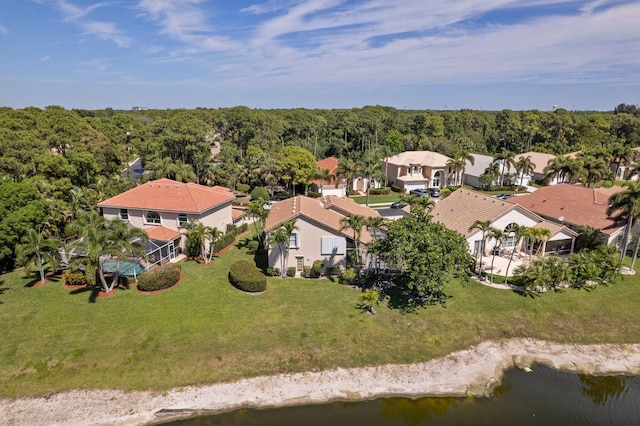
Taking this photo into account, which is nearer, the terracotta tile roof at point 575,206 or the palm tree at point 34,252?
the palm tree at point 34,252

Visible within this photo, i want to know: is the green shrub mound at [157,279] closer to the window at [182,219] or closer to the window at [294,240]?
the window at [182,219]

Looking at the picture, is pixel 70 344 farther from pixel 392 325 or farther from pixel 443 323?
pixel 443 323

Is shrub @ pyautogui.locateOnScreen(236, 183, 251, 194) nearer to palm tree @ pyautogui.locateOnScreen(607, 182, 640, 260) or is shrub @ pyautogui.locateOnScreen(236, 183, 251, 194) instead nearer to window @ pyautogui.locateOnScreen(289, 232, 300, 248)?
window @ pyautogui.locateOnScreen(289, 232, 300, 248)

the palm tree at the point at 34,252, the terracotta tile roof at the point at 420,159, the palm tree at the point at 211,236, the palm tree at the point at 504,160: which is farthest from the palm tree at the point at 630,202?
the palm tree at the point at 34,252

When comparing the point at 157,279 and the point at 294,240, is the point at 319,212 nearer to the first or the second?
the point at 294,240

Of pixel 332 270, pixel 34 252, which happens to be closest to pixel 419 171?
pixel 332 270
